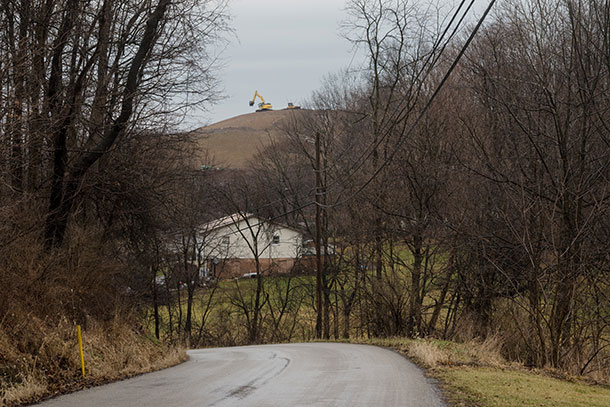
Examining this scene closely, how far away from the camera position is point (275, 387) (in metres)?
11.5

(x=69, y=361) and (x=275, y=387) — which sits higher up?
(x=69, y=361)

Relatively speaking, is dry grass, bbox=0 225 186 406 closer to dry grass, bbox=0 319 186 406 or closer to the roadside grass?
dry grass, bbox=0 319 186 406

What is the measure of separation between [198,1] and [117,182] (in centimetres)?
520

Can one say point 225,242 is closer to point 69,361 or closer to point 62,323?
point 62,323

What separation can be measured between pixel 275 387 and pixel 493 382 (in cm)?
383

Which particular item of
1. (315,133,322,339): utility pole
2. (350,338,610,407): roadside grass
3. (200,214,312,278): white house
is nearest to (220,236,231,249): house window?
(200,214,312,278): white house

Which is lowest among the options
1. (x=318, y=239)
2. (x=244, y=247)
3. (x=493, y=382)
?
(x=493, y=382)

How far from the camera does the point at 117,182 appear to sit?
59.3 feet

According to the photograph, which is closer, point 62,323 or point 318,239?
point 62,323

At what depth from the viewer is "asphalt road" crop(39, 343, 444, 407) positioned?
9828mm

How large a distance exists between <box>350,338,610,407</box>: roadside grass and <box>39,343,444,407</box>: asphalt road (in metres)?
0.43

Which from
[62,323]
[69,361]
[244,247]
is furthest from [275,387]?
[244,247]

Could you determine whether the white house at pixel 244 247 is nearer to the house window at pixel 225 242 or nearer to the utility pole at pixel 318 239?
the house window at pixel 225 242

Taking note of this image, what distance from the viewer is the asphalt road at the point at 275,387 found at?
9.83 m
